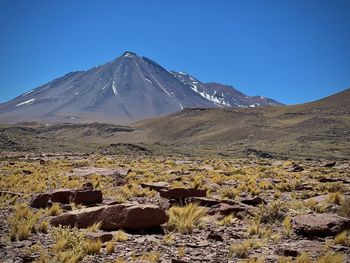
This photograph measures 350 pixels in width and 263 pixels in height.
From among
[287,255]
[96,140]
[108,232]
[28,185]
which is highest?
[96,140]

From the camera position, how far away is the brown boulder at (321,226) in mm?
9364

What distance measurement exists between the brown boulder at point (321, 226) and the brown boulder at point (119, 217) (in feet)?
10.8

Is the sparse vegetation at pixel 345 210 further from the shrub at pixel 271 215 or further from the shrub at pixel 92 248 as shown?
the shrub at pixel 92 248

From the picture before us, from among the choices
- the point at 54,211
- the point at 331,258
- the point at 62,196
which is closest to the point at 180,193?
the point at 62,196

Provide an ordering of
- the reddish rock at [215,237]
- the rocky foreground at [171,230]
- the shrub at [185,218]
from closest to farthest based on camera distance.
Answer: the rocky foreground at [171,230] → the reddish rock at [215,237] → the shrub at [185,218]

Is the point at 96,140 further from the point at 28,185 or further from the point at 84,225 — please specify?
the point at 84,225

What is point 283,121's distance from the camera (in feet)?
341

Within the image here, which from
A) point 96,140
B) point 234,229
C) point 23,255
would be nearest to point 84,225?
point 23,255

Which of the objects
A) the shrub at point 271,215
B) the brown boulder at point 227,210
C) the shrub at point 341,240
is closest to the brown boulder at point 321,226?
the shrub at point 341,240

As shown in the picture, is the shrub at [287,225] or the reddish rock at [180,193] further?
the reddish rock at [180,193]

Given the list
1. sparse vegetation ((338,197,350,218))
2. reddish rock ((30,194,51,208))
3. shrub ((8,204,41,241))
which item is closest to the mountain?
reddish rock ((30,194,51,208))

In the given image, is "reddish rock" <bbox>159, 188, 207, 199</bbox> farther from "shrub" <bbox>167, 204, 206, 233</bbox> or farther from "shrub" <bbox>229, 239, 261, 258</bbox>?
"shrub" <bbox>229, 239, 261, 258</bbox>

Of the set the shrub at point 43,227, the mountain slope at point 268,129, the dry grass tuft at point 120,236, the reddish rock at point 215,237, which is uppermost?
the mountain slope at point 268,129

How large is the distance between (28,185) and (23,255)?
1143 cm
